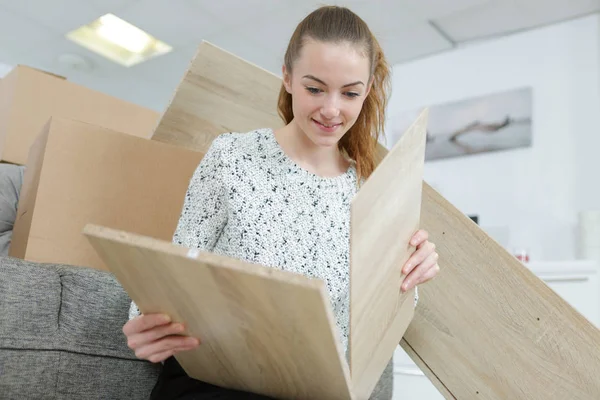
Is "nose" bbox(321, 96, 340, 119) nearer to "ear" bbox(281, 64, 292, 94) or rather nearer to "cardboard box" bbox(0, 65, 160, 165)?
"ear" bbox(281, 64, 292, 94)

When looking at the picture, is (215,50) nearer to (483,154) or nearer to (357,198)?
(357,198)

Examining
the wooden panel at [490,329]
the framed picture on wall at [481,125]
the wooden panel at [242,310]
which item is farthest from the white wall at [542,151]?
the wooden panel at [242,310]

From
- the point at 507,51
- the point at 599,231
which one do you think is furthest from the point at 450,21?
the point at 599,231

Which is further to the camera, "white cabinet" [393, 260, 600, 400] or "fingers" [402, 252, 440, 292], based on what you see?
"white cabinet" [393, 260, 600, 400]

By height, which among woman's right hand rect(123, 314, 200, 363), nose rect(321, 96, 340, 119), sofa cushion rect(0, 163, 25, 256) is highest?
nose rect(321, 96, 340, 119)

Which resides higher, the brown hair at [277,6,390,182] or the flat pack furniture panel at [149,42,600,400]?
the brown hair at [277,6,390,182]

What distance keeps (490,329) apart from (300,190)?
1.41 feet

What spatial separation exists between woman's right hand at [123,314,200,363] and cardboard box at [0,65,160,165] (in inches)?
35.0

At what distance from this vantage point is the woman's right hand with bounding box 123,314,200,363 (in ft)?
2.15

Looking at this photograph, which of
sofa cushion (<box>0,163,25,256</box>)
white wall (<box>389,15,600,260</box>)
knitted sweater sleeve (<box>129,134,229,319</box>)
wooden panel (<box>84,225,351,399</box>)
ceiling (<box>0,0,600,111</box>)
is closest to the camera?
wooden panel (<box>84,225,351,399</box>)

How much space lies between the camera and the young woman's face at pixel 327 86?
86 centimetres

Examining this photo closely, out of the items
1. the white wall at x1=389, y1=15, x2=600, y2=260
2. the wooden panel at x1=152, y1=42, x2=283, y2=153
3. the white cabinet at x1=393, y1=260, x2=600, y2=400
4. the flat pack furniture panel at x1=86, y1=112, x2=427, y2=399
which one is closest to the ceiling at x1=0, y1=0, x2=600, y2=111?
the white wall at x1=389, y1=15, x2=600, y2=260

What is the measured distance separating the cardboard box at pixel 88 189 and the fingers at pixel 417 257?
628 millimetres

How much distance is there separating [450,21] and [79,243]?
2.52 meters
